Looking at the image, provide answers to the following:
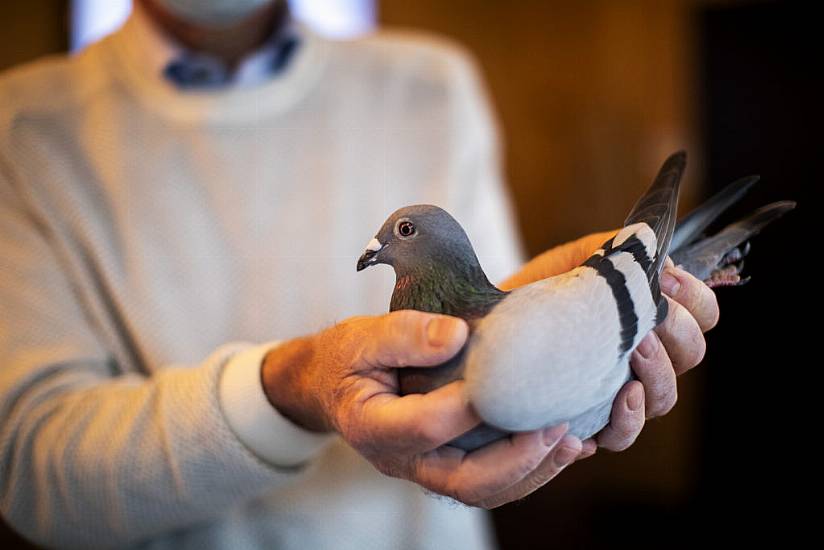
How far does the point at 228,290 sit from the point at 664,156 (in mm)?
799

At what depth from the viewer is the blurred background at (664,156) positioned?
786mm

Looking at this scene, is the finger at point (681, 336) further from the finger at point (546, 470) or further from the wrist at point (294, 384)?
the wrist at point (294, 384)

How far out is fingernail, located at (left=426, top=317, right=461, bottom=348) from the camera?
0.43m

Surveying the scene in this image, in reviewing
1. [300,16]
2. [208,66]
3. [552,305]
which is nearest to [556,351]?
[552,305]

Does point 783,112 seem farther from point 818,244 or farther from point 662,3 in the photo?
point 662,3

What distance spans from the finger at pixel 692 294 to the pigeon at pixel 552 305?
2 centimetres

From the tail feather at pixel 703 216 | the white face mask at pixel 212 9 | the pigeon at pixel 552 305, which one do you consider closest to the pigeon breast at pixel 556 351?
the pigeon at pixel 552 305

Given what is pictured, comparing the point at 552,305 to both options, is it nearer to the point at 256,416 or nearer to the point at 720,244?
the point at 720,244

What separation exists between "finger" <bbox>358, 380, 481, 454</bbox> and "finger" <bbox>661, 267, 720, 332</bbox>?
0.56 feet

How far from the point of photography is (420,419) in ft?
1.41

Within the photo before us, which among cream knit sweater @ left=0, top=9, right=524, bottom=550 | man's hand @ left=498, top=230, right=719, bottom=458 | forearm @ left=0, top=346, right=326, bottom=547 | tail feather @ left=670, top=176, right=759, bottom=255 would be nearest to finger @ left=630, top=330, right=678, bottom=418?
man's hand @ left=498, top=230, right=719, bottom=458

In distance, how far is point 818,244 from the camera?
88cm

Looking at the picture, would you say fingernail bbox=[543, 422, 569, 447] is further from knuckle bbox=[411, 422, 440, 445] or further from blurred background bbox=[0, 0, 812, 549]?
blurred background bbox=[0, 0, 812, 549]

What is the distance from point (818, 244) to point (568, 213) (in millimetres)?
1553
